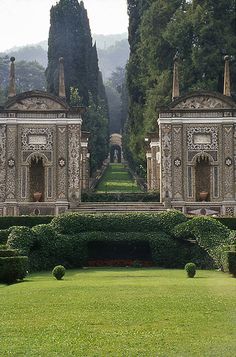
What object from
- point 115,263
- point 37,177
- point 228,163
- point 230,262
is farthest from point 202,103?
point 230,262

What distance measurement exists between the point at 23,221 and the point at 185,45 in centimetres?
1787

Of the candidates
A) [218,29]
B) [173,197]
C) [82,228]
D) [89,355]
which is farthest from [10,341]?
[218,29]

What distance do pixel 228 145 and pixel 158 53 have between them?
11.8m

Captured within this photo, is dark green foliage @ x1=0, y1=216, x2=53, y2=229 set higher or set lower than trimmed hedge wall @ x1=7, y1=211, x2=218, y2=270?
higher

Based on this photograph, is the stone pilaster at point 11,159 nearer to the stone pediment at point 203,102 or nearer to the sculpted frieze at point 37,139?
the sculpted frieze at point 37,139

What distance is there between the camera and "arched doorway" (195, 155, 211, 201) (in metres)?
33.5

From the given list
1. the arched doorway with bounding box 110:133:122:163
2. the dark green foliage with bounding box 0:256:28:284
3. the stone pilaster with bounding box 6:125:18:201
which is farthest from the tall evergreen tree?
the arched doorway with bounding box 110:133:122:163

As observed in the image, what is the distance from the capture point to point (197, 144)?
33.1 m

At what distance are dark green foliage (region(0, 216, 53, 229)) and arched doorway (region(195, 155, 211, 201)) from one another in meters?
8.72

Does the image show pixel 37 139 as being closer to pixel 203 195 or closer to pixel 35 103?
pixel 35 103

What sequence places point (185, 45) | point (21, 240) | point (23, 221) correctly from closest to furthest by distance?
point (21, 240) → point (23, 221) → point (185, 45)

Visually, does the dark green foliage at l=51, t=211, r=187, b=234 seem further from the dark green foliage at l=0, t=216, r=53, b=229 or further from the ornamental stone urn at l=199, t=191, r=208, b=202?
the ornamental stone urn at l=199, t=191, r=208, b=202

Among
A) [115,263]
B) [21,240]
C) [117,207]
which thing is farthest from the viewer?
[117,207]

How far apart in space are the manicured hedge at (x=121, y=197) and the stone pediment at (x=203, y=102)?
630cm
